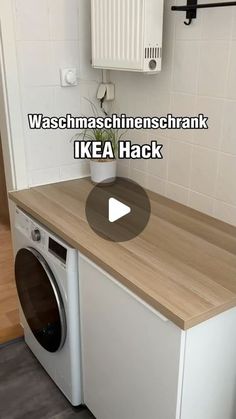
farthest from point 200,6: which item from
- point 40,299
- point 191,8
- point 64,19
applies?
point 40,299

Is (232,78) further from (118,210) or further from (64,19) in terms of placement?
(64,19)

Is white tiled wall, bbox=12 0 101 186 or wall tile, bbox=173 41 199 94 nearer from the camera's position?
wall tile, bbox=173 41 199 94

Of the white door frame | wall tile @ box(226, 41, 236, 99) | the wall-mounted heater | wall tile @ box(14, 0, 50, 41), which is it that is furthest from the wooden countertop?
wall tile @ box(14, 0, 50, 41)

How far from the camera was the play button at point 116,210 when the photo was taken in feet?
5.49

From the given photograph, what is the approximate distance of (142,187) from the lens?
2016 millimetres

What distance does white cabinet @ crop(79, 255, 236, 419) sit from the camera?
1.15m

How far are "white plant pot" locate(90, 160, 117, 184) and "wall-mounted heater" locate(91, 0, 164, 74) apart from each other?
444mm

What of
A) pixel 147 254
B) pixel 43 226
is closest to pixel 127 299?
pixel 147 254

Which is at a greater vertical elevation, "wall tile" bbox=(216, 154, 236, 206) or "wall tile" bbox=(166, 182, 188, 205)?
"wall tile" bbox=(216, 154, 236, 206)

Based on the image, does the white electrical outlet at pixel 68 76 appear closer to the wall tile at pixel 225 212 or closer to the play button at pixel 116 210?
the play button at pixel 116 210

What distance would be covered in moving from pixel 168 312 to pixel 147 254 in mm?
311

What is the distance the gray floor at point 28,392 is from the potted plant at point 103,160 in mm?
977

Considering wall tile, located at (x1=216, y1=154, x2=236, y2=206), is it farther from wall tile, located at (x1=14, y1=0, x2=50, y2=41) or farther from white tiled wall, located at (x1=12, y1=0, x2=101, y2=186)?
wall tile, located at (x1=14, y1=0, x2=50, y2=41)

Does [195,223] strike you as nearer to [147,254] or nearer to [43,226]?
[147,254]
